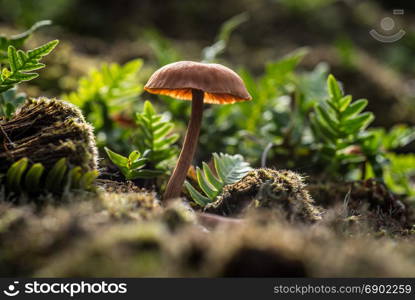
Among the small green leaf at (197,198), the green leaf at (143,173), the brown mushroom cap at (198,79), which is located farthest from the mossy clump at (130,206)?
the brown mushroom cap at (198,79)

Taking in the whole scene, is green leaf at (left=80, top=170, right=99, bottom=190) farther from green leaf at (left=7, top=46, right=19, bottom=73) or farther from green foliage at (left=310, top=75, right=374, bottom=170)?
green foliage at (left=310, top=75, right=374, bottom=170)

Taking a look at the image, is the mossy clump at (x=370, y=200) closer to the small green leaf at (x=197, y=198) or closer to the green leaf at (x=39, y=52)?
the small green leaf at (x=197, y=198)

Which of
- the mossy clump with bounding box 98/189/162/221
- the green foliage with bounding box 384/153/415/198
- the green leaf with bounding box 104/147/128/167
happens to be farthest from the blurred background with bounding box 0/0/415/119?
the mossy clump with bounding box 98/189/162/221

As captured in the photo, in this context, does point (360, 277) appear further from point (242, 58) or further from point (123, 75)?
point (242, 58)

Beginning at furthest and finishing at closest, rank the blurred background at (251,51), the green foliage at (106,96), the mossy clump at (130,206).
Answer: the blurred background at (251,51) → the green foliage at (106,96) → the mossy clump at (130,206)

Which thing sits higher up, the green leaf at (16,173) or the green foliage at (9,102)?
the green foliage at (9,102)

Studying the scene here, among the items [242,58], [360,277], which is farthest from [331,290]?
[242,58]

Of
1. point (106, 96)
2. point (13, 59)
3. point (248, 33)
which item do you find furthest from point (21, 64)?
point (248, 33)
